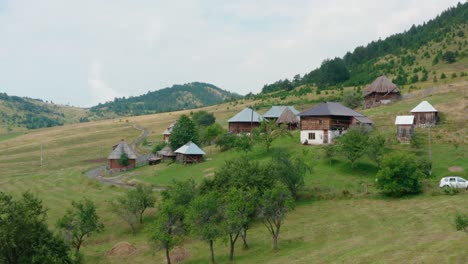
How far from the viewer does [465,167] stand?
50438 millimetres

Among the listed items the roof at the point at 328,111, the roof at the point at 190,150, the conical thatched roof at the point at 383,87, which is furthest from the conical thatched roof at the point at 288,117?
the conical thatched roof at the point at 383,87

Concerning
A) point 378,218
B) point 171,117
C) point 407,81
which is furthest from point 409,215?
point 171,117

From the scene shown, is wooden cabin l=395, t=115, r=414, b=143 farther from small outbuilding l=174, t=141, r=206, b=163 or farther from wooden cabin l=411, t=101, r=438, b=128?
small outbuilding l=174, t=141, r=206, b=163

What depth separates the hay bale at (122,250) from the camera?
1620 inches

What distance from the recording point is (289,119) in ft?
293

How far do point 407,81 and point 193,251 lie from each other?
3801 inches

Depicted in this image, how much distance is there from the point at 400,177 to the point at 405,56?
115m

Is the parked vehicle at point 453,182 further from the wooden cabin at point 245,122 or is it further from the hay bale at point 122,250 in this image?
the wooden cabin at point 245,122

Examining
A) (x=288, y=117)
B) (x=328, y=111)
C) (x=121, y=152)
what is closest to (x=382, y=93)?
(x=288, y=117)

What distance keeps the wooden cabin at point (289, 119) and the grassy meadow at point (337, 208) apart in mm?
9686

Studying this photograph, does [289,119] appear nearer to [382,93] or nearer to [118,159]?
[382,93]

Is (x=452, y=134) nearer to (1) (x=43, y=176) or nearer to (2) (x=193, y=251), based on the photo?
(2) (x=193, y=251)

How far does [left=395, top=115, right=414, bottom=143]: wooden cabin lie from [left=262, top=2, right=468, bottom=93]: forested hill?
57302 millimetres

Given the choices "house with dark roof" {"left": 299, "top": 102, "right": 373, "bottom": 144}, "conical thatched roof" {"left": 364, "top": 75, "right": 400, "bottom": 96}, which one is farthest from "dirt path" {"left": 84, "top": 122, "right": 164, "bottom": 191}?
"conical thatched roof" {"left": 364, "top": 75, "right": 400, "bottom": 96}
